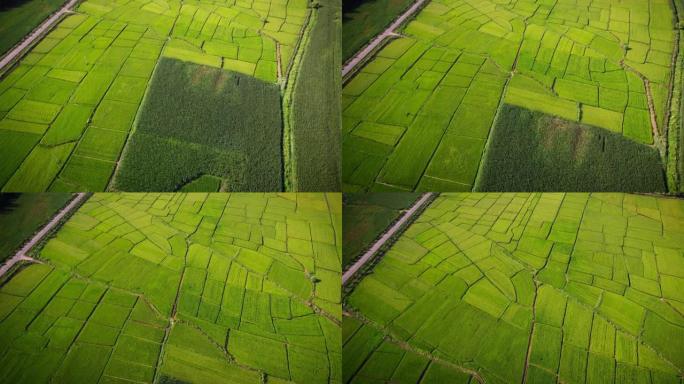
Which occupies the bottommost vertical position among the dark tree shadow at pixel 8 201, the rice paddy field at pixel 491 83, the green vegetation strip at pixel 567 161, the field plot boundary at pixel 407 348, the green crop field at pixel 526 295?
the field plot boundary at pixel 407 348

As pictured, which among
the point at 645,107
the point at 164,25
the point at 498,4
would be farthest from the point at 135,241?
the point at 645,107

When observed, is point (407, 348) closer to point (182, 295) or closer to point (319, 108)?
point (182, 295)

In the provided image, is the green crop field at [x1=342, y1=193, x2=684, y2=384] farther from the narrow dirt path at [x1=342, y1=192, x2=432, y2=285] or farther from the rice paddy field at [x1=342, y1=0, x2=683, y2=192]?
the rice paddy field at [x1=342, y1=0, x2=683, y2=192]

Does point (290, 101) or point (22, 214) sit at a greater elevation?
point (290, 101)

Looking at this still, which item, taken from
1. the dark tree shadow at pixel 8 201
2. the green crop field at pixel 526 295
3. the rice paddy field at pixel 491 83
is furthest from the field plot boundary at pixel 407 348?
the dark tree shadow at pixel 8 201

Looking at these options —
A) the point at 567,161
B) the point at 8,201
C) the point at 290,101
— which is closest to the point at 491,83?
the point at 567,161

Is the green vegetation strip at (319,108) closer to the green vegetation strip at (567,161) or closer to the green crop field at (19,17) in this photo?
the green vegetation strip at (567,161)
